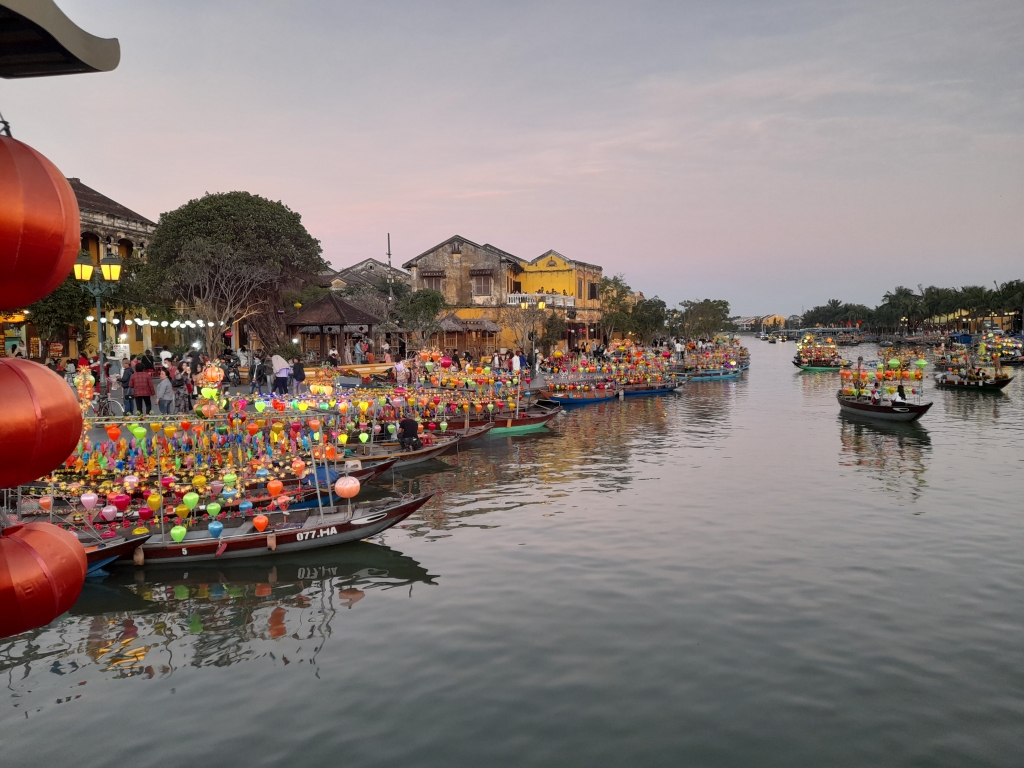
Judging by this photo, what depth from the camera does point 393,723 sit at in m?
9.01

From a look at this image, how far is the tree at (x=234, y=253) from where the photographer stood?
36.6 m

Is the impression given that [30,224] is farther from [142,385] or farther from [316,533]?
[142,385]

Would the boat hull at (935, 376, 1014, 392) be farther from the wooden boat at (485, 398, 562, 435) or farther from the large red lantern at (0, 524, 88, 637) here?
the large red lantern at (0, 524, 88, 637)

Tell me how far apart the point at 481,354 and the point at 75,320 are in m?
27.7

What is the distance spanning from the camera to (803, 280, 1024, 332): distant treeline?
99.3 meters

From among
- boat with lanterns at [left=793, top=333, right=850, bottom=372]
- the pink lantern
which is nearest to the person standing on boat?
the pink lantern

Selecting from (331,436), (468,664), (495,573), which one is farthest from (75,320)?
(468,664)

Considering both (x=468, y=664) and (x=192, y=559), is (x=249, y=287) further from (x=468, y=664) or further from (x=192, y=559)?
(x=468, y=664)

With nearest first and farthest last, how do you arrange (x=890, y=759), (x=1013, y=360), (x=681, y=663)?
(x=890, y=759) → (x=681, y=663) → (x=1013, y=360)

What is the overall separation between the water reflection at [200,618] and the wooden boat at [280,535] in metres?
0.34

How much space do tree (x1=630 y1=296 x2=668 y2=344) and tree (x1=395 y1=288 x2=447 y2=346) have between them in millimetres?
25708

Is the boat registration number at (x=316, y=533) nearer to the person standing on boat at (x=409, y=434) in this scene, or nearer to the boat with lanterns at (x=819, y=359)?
the person standing on boat at (x=409, y=434)

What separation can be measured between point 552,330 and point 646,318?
1696 cm

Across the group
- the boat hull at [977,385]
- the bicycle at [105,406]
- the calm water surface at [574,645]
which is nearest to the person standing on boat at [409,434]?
the calm water surface at [574,645]
